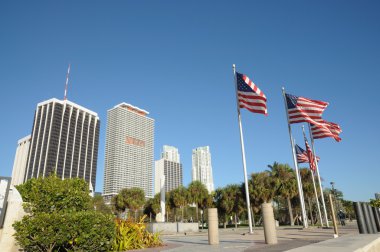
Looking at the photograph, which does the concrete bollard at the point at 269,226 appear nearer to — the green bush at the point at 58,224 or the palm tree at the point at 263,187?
the green bush at the point at 58,224

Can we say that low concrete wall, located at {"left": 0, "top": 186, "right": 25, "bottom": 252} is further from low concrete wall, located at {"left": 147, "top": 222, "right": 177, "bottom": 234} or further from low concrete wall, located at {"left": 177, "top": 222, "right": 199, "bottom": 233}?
low concrete wall, located at {"left": 177, "top": 222, "right": 199, "bottom": 233}

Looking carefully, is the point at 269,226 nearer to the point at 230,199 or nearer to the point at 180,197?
the point at 230,199

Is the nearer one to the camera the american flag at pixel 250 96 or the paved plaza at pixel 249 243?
the paved plaza at pixel 249 243

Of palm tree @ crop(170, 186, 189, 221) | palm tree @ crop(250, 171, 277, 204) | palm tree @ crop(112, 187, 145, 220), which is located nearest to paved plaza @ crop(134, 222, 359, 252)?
palm tree @ crop(250, 171, 277, 204)

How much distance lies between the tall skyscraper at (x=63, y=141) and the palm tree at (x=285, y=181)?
12807 cm

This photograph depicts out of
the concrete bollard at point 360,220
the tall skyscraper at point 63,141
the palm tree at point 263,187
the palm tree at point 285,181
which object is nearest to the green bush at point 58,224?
the concrete bollard at point 360,220

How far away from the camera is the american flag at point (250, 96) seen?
2083cm

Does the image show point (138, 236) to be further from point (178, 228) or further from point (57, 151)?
point (57, 151)

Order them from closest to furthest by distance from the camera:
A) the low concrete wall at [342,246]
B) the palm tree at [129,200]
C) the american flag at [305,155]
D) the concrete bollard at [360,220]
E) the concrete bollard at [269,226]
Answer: the low concrete wall at [342,246] → the concrete bollard at [360,220] → the concrete bollard at [269,226] → the american flag at [305,155] → the palm tree at [129,200]

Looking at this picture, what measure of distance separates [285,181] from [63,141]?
14620 cm

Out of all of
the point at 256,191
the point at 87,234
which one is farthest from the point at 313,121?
the point at 256,191

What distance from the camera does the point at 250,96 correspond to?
21.5 metres

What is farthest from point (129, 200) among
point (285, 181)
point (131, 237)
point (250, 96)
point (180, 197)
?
point (131, 237)

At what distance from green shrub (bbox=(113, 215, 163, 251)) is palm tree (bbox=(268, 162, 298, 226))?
3785 cm
